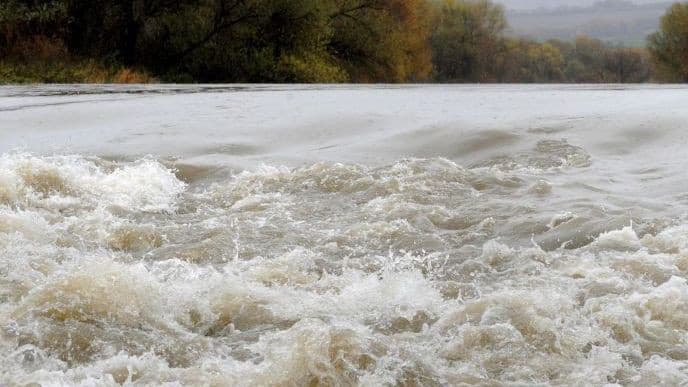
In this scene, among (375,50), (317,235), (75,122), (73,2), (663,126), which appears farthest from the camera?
(375,50)

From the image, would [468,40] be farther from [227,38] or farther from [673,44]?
[227,38]

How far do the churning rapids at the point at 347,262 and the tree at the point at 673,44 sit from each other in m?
41.2

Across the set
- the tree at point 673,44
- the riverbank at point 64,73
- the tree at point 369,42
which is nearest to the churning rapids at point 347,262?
the riverbank at point 64,73

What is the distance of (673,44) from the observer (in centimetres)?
4772

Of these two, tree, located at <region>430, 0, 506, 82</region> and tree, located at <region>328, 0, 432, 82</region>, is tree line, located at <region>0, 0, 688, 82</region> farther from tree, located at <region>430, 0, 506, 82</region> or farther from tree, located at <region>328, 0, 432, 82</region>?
tree, located at <region>430, 0, 506, 82</region>

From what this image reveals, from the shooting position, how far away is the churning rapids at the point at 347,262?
3.44 m

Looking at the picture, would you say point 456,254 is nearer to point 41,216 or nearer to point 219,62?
point 41,216

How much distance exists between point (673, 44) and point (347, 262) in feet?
156

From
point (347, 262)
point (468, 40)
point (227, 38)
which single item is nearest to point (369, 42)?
point (227, 38)

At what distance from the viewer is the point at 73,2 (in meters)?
28.2

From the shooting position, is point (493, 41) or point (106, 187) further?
point (493, 41)

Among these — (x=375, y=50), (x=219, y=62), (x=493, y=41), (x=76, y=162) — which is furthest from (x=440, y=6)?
(x=76, y=162)

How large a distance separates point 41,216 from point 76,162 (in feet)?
5.60

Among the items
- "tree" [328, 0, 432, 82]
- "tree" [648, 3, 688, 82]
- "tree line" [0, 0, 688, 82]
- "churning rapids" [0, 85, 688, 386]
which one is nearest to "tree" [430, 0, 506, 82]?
"tree" [648, 3, 688, 82]
